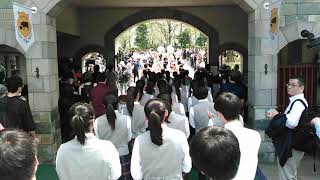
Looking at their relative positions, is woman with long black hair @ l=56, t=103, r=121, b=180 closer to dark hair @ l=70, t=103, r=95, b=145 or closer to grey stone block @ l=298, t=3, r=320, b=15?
dark hair @ l=70, t=103, r=95, b=145

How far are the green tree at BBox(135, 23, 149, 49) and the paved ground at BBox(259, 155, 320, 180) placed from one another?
31521mm

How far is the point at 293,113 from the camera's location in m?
4.37

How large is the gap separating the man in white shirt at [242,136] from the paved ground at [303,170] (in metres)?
3.39

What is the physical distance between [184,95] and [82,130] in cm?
485

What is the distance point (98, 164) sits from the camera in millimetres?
3078

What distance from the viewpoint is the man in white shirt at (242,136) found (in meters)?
2.69

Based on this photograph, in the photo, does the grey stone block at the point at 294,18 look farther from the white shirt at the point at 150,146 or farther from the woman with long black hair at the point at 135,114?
the white shirt at the point at 150,146

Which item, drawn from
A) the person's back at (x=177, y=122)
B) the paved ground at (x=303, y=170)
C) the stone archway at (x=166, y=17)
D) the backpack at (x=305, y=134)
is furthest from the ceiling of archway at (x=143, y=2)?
the backpack at (x=305, y=134)

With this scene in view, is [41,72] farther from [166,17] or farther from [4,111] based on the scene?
[166,17]

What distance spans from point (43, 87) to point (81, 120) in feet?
12.9

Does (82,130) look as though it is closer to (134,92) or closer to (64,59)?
(134,92)

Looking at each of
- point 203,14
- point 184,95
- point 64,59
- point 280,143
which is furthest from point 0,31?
point 203,14

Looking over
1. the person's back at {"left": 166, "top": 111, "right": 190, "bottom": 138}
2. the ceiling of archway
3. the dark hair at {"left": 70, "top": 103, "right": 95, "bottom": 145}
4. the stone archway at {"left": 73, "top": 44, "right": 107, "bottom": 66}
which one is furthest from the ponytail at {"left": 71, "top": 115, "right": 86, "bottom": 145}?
the stone archway at {"left": 73, "top": 44, "right": 107, "bottom": 66}

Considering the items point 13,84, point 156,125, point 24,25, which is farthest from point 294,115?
point 24,25
